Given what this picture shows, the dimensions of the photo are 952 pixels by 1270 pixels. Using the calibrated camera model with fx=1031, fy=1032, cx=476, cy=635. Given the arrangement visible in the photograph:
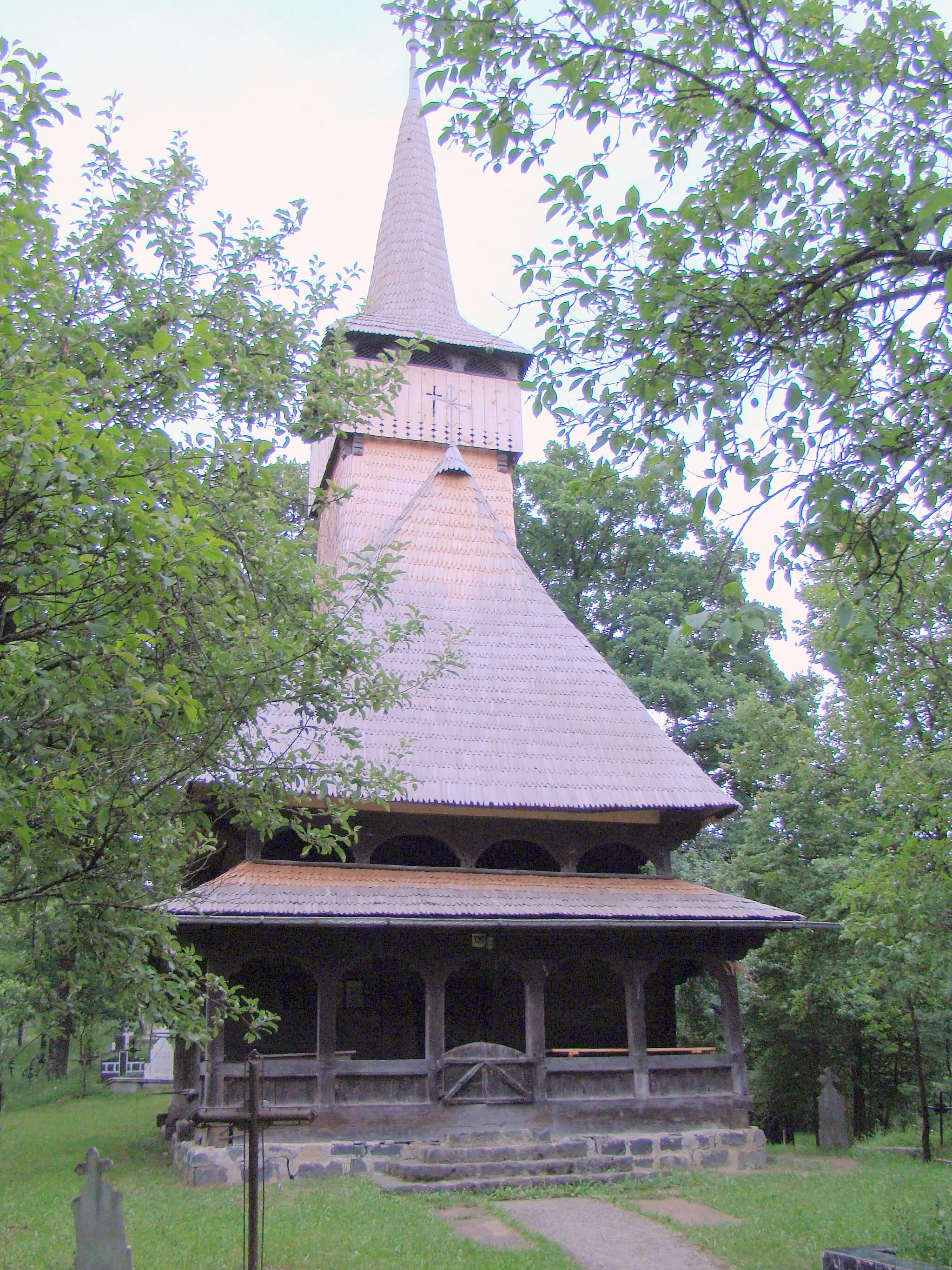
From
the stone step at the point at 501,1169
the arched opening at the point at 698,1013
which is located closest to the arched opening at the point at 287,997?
the stone step at the point at 501,1169

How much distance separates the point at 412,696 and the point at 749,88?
10.1 meters

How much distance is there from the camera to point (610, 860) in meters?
14.6

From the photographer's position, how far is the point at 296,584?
5.62m

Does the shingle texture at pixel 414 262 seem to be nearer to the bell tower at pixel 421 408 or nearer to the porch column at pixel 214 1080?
the bell tower at pixel 421 408

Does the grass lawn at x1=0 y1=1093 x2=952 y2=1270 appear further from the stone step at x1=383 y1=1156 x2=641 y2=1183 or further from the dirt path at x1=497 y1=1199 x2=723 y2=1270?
the stone step at x1=383 y1=1156 x2=641 y2=1183

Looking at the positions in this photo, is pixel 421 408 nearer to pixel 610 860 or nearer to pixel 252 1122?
pixel 610 860

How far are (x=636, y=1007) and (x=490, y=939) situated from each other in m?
2.00

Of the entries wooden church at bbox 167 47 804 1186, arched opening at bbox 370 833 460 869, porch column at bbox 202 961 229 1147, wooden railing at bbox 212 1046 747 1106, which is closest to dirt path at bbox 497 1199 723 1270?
wooden church at bbox 167 47 804 1186

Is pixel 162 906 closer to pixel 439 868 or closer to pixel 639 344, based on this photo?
pixel 639 344

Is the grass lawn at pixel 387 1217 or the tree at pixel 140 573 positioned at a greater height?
the tree at pixel 140 573

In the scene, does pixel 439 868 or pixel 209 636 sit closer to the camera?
pixel 209 636

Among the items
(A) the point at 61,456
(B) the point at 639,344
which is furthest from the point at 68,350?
(B) the point at 639,344

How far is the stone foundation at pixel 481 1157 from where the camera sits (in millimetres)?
9922

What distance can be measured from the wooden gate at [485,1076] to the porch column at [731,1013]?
2.59 metres
